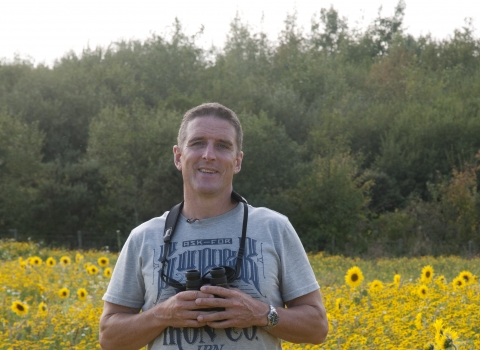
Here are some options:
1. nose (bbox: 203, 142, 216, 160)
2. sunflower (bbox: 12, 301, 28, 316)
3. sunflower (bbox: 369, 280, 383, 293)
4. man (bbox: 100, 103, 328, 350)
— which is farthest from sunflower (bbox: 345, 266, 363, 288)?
nose (bbox: 203, 142, 216, 160)

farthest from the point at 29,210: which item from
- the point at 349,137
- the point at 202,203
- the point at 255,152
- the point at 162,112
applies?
the point at 202,203

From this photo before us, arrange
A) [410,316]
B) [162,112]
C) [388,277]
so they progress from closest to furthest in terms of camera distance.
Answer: [410,316], [388,277], [162,112]

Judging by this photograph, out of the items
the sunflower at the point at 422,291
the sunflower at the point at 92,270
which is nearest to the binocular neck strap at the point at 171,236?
the sunflower at the point at 422,291

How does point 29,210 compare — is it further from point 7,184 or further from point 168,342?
point 168,342

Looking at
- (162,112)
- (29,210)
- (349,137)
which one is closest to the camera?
(29,210)

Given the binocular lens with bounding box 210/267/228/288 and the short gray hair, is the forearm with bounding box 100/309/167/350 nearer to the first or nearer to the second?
the binocular lens with bounding box 210/267/228/288

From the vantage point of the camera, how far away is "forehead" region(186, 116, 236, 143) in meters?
2.79

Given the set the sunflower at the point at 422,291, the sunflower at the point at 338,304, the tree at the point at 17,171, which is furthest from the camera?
the tree at the point at 17,171

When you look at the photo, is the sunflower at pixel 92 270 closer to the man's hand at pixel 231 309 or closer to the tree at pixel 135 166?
the man's hand at pixel 231 309

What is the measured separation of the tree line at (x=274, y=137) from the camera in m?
28.9

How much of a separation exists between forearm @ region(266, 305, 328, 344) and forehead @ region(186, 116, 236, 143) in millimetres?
646

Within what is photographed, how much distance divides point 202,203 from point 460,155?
107 feet

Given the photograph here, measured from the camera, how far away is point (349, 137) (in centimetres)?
3656

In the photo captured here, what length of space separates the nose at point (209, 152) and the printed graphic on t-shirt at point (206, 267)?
29 centimetres
